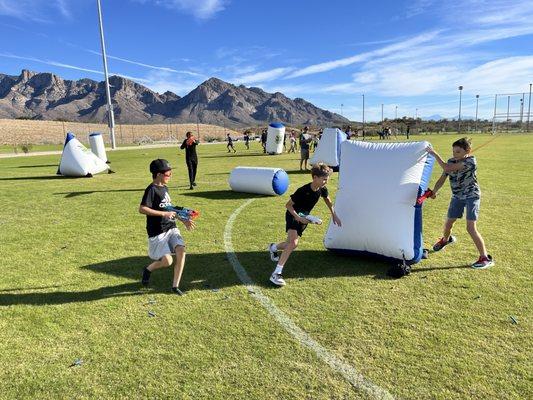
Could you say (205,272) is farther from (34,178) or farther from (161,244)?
(34,178)

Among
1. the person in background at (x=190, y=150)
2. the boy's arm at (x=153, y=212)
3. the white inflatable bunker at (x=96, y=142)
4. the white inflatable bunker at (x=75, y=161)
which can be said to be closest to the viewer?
the boy's arm at (x=153, y=212)

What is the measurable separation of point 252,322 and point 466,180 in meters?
3.77

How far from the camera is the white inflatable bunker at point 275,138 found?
29.4 m

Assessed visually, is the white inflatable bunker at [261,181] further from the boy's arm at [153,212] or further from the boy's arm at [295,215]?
the boy's arm at [153,212]

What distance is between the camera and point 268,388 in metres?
3.23

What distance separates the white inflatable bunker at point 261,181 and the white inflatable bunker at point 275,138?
1796 cm

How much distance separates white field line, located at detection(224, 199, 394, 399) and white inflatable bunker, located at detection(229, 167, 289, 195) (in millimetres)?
5389

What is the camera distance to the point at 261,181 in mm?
11438

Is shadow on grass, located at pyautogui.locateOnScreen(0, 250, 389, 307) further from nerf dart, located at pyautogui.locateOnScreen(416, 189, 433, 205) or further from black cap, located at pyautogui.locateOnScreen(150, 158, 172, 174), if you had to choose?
black cap, located at pyautogui.locateOnScreen(150, 158, 172, 174)

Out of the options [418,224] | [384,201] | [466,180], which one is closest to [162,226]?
[384,201]

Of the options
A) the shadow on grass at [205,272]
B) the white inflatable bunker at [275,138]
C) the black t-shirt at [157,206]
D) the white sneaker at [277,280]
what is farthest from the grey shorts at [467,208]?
the white inflatable bunker at [275,138]

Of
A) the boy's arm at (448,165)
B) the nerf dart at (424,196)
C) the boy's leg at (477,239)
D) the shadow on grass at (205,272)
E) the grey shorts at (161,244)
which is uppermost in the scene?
the boy's arm at (448,165)

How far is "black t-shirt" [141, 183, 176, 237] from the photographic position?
482 cm

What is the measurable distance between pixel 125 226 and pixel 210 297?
4.27 meters
